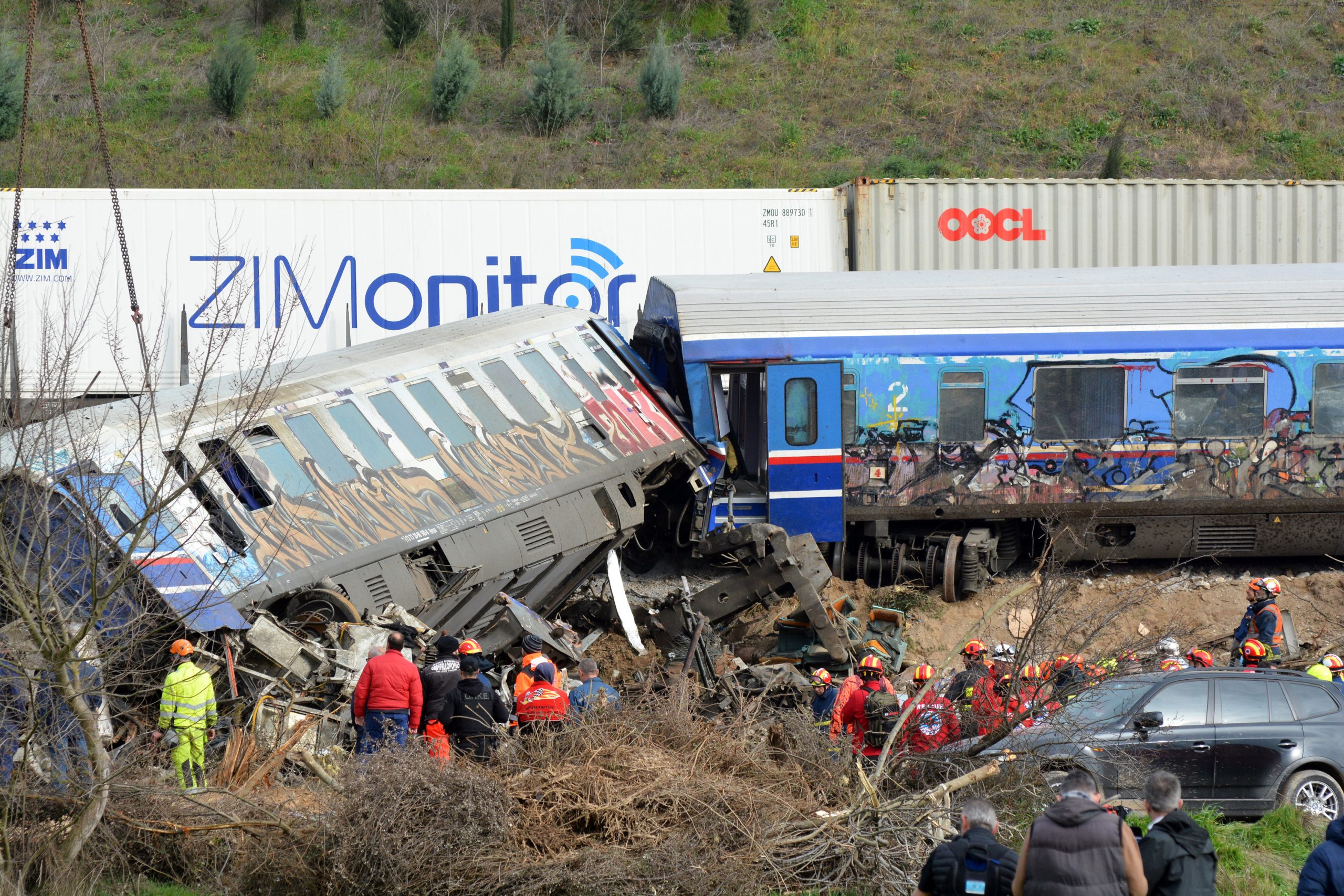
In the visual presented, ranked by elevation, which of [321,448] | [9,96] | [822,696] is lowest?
[822,696]

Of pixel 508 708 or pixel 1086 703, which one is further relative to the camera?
pixel 508 708

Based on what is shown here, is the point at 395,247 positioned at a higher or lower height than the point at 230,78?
lower

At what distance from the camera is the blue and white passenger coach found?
14070 mm

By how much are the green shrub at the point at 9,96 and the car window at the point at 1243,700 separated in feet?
106

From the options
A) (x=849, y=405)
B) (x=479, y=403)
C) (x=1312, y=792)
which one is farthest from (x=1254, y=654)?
(x=479, y=403)

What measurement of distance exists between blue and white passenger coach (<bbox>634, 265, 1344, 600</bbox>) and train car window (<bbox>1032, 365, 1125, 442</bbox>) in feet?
0.06

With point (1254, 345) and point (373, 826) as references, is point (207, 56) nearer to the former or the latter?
point (1254, 345)

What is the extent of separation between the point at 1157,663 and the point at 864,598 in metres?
3.93

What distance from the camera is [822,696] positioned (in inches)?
406

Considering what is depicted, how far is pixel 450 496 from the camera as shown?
1205cm

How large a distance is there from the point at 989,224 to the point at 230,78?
22.9m

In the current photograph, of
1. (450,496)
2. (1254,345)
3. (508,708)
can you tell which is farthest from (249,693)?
(1254,345)

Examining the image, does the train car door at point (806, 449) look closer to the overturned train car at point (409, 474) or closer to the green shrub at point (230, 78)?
the overturned train car at point (409, 474)

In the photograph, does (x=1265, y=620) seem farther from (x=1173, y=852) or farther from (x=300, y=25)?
(x=300, y=25)
